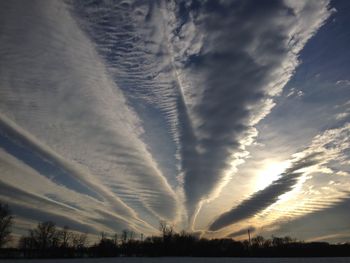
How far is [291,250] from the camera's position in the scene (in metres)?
182

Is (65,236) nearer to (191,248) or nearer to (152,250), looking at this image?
(152,250)

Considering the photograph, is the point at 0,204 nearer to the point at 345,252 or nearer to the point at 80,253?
the point at 80,253

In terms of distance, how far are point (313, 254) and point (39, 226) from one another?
15061cm

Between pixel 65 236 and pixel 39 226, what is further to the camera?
pixel 65 236

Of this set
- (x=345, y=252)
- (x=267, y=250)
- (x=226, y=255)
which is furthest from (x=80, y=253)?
(x=345, y=252)

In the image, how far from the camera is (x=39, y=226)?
161 meters

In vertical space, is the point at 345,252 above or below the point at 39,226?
below

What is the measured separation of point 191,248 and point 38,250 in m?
88.4

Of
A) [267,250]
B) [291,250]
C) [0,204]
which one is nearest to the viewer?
[0,204]

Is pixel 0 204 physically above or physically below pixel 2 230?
above

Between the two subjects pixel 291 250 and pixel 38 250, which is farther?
pixel 291 250

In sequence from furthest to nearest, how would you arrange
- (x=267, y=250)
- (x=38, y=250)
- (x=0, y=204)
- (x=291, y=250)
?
1. (x=267, y=250)
2. (x=291, y=250)
3. (x=38, y=250)
4. (x=0, y=204)

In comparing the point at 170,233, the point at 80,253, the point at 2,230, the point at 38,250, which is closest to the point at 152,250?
the point at 170,233

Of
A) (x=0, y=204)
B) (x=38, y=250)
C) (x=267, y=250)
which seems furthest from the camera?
(x=267, y=250)
